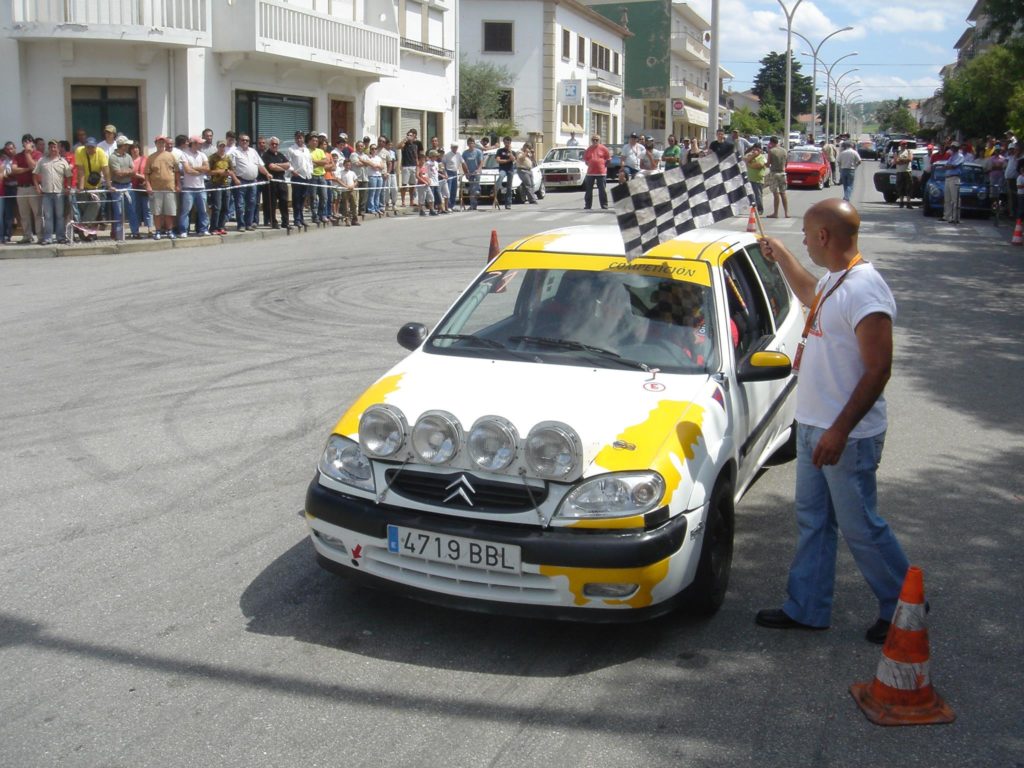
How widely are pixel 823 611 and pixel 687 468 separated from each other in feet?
2.85

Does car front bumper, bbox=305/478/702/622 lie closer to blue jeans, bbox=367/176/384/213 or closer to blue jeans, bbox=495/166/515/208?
blue jeans, bbox=367/176/384/213

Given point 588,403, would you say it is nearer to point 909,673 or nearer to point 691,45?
point 909,673

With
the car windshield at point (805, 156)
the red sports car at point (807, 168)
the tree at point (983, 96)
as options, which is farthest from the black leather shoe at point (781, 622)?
the car windshield at point (805, 156)

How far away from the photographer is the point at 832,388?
4.46 metres

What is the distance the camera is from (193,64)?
24.3m

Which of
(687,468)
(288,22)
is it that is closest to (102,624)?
(687,468)

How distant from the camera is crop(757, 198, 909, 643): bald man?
432 centimetres

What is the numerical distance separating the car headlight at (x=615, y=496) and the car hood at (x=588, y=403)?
0.15 feet

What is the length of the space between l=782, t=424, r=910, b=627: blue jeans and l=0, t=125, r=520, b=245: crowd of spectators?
1606cm

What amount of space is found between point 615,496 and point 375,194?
896 inches

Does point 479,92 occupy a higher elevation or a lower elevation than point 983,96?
higher

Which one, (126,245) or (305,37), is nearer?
(126,245)

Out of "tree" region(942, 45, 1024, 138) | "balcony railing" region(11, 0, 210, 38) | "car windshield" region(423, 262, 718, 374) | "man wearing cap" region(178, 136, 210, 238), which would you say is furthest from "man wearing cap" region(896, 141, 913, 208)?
"car windshield" region(423, 262, 718, 374)

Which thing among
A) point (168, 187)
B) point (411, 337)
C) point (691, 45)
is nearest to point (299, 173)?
point (168, 187)
